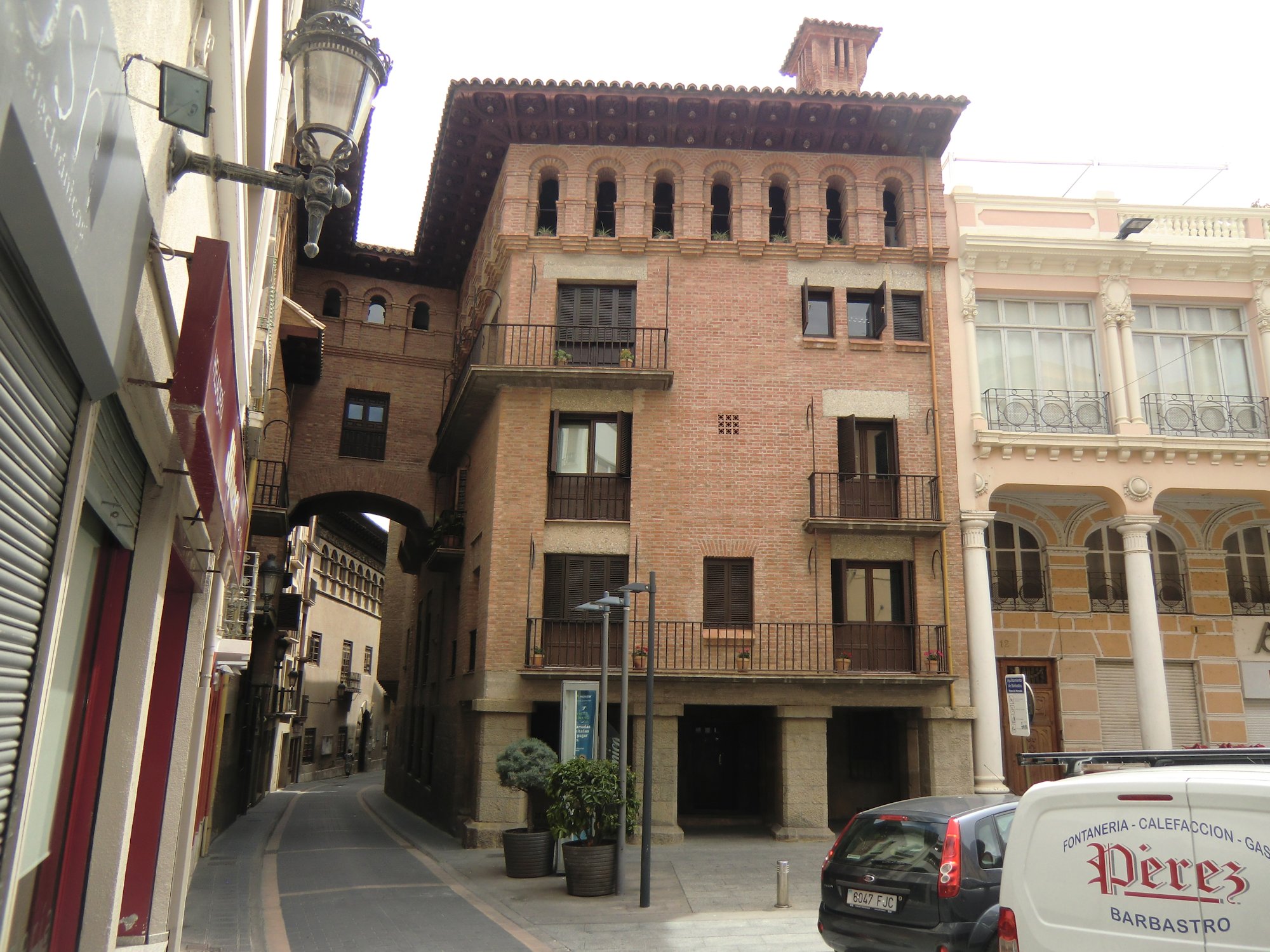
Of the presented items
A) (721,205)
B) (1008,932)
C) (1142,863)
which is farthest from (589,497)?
(1142,863)

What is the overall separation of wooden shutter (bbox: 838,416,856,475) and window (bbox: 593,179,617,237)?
660cm

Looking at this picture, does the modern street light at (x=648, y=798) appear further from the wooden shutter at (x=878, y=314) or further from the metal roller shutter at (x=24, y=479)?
the wooden shutter at (x=878, y=314)

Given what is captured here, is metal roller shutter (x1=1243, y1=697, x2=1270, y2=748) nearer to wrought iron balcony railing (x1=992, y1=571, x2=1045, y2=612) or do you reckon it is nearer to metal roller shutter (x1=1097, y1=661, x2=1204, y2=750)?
metal roller shutter (x1=1097, y1=661, x2=1204, y2=750)

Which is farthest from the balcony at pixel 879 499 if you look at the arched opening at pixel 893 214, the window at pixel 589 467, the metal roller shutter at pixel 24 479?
the metal roller shutter at pixel 24 479

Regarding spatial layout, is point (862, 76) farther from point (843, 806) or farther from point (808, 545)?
point (843, 806)

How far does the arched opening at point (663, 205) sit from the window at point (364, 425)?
9.30 m

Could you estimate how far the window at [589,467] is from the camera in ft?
63.3

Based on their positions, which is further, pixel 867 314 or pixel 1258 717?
pixel 1258 717

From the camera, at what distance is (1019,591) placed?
2147 cm

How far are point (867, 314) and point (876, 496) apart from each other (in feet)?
13.7

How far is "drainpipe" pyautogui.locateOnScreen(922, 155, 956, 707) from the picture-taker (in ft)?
62.5

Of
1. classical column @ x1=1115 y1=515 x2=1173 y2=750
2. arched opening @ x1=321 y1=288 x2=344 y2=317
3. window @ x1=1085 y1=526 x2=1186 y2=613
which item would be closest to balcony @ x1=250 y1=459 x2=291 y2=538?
arched opening @ x1=321 y1=288 x2=344 y2=317

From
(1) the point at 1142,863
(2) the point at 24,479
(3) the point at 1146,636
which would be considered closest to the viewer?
(2) the point at 24,479

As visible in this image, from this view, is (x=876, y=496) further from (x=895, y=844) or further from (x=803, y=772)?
(x=895, y=844)
